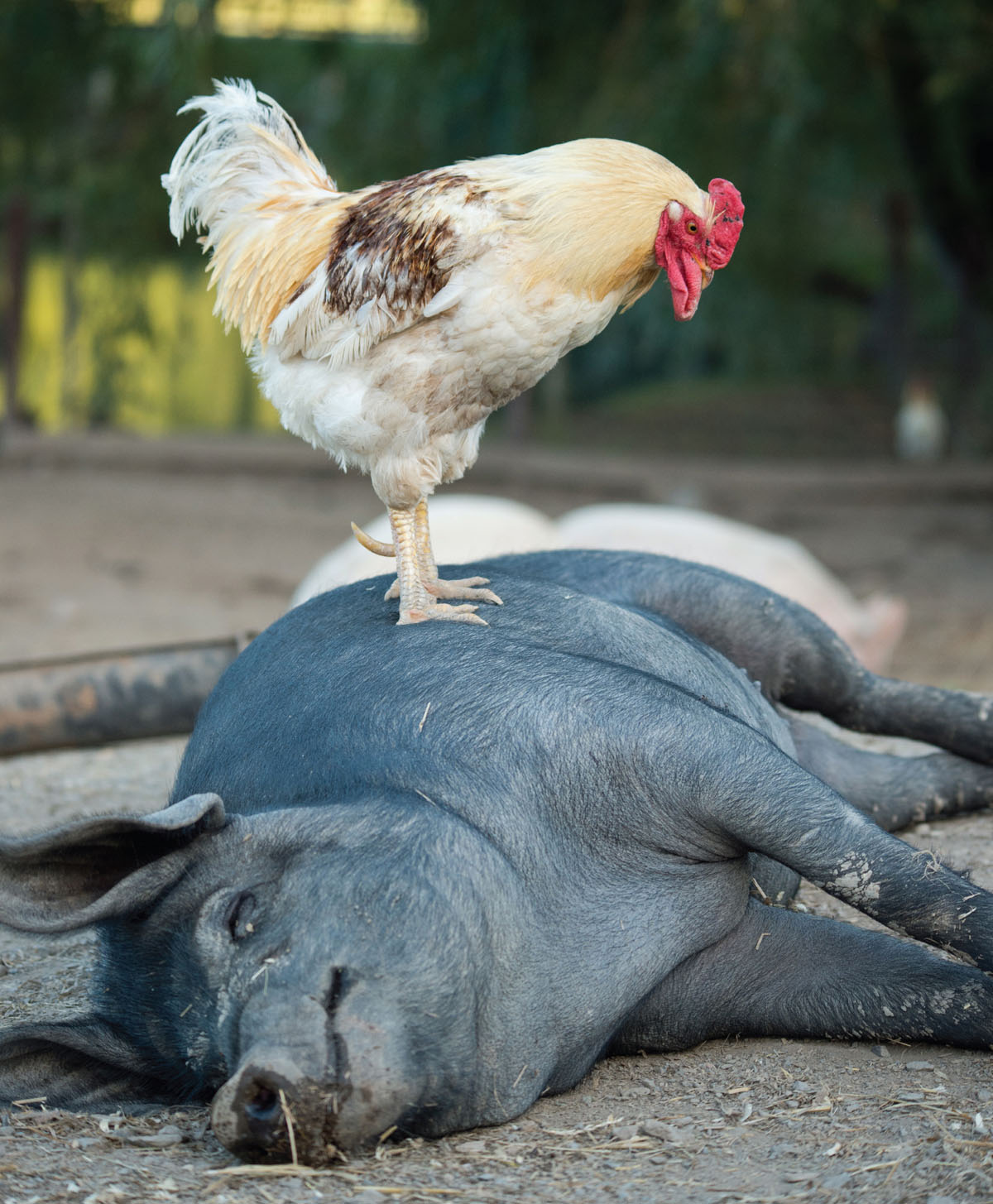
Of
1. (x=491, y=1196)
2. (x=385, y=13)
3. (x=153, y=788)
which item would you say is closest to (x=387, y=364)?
(x=491, y=1196)

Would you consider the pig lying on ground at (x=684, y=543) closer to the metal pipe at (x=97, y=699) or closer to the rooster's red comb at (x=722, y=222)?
the metal pipe at (x=97, y=699)

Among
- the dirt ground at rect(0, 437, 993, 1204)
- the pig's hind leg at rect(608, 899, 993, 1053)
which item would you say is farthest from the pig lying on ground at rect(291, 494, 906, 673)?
the pig's hind leg at rect(608, 899, 993, 1053)

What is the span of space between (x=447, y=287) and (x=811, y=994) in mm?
1369

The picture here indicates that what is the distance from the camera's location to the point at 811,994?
100 inches

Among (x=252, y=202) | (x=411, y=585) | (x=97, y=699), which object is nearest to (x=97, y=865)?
(x=411, y=585)

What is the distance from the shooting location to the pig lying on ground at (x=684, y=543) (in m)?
5.48

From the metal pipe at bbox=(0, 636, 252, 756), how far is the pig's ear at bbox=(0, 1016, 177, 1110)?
211 centimetres

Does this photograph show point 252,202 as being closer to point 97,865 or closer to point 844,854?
point 97,865

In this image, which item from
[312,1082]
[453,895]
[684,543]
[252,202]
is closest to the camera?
[312,1082]

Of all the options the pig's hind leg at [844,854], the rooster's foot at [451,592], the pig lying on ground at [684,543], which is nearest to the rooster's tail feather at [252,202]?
the rooster's foot at [451,592]

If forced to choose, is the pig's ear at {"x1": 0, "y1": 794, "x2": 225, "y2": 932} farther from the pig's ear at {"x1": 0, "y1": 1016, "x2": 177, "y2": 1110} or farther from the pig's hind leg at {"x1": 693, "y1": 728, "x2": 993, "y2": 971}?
the pig's hind leg at {"x1": 693, "y1": 728, "x2": 993, "y2": 971}

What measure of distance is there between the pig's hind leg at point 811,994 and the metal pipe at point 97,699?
2237mm

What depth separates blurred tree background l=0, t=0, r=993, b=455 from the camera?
26.5 feet

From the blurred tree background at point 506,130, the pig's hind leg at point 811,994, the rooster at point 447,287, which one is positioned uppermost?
the blurred tree background at point 506,130
